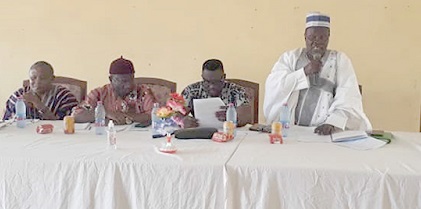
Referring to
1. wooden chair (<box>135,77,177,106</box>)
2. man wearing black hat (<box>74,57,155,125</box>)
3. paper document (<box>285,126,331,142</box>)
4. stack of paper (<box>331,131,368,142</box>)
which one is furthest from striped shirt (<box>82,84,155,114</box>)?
stack of paper (<box>331,131,368,142</box>)

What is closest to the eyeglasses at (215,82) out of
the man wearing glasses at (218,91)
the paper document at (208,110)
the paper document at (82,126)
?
the man wearing glasses at (218,91)

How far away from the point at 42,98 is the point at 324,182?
196 centimetres

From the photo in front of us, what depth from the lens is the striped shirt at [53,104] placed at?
9.50ft

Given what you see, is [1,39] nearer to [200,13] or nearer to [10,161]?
[200,13]

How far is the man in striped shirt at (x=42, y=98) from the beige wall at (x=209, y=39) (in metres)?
1.18

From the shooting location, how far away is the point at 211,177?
175cm

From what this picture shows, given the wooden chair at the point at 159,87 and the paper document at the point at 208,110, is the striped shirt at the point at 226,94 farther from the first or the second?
the wooden chair at the point at 159,87

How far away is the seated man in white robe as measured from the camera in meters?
2.62

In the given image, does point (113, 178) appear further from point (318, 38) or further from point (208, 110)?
point (318, 38)

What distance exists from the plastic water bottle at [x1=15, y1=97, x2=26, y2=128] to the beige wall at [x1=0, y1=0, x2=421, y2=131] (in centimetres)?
146

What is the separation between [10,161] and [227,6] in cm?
244

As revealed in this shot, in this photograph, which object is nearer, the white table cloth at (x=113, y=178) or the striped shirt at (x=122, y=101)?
the white table cloth at (x=113, y=178)

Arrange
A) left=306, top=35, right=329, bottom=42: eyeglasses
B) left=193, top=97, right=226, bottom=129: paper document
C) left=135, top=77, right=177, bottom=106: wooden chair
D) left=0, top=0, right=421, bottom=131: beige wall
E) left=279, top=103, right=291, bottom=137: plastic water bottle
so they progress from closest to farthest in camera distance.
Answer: left=279, top=103, right=291, bottom=137: plastic water bottle
left=193, top=97, right=226, bottom=129: paper document
left=306, top=35, right=329, bottom=42: eyeglasses
left=135, top=77, right=177, bottom=106: wooden chair
left=0, top=0, right=421, bottom=131: beige wall

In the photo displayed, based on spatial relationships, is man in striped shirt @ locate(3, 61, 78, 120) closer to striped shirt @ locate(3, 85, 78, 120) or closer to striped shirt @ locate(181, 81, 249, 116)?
striped shirt @ locate(3, 85, 78, 120)
